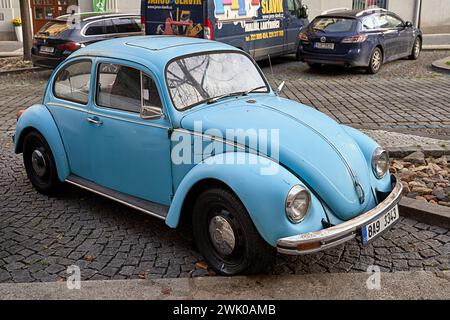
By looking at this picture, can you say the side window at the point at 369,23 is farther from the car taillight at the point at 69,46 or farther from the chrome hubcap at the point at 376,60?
the car taillight at the point at 69,46

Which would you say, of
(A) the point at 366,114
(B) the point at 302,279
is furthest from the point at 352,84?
(B) the point at 302,279

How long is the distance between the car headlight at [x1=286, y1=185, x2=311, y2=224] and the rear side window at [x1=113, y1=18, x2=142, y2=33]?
10975 mm

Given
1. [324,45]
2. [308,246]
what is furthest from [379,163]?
[324,45]

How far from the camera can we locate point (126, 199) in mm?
4629

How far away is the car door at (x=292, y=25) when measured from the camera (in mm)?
14031

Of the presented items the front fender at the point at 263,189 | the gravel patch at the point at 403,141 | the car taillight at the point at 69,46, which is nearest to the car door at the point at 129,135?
the front fender at the point at 263,189

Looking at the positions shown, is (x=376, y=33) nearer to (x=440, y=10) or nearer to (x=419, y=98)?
(x=419, y=98)

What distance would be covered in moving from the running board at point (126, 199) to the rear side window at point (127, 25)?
29.7 feet

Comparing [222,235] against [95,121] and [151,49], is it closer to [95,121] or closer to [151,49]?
[95,121]

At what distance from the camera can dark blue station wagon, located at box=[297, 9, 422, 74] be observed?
12.2 metres

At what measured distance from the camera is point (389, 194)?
4105 millimetres
